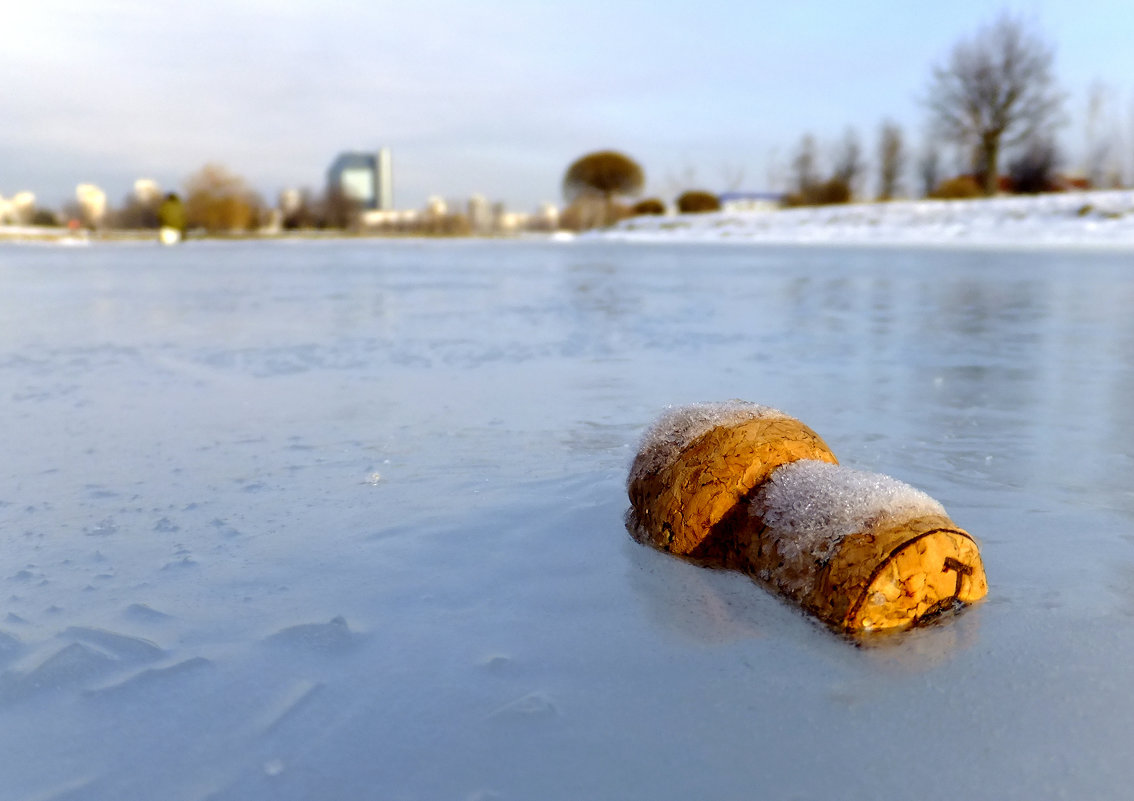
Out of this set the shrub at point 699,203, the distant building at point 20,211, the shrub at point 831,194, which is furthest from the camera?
the distant building at point 20,211

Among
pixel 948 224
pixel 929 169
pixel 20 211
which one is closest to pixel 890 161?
pixel 929 169

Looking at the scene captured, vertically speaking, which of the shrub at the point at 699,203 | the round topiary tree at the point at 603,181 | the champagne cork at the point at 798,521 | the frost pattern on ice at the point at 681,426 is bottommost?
the champagne cork at the point at 798,521

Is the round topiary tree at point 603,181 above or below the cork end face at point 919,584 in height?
above

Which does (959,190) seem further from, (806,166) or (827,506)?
(827,506)

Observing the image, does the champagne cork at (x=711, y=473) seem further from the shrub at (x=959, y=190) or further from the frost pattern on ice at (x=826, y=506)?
the shrub at (x=959, y=190)

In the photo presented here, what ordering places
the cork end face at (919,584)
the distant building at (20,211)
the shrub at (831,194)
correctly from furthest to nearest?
the distant building at (20,211) → the shrub at (831,194) → the cork end face at (919,584)

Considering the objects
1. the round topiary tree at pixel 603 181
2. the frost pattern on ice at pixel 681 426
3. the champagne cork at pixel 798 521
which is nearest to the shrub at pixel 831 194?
the round topiary tree at pixel 603 181

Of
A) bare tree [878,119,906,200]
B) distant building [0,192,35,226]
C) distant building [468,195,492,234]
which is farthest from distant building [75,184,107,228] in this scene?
bare tree [878,119,906,200]
